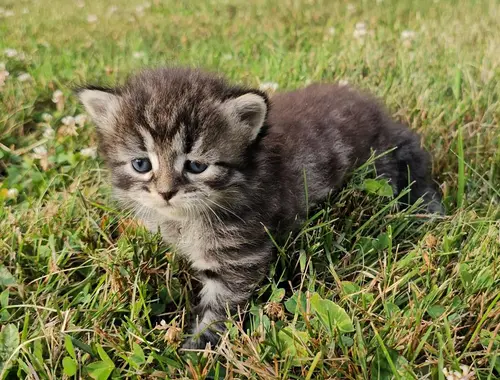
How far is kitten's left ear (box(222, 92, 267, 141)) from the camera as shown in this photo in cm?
227

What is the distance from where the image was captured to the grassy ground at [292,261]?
205cm

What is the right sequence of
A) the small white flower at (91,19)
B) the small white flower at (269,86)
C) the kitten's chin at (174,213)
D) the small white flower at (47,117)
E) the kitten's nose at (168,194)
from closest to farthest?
the kitten's nose at (168,194), the kitten's chin at (174,213), the small white flower at (47,117), the small white flower at (269,86), the small white flower at (91,19)

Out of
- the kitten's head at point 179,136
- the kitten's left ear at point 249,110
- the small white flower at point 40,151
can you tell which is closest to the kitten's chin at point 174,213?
the kitten's head at point 179,136

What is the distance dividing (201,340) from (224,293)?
24cm

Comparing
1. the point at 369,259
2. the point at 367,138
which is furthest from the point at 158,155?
the point at 367,138

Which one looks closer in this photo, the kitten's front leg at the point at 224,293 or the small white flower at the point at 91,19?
the kitten's front leg at the point at 224,293

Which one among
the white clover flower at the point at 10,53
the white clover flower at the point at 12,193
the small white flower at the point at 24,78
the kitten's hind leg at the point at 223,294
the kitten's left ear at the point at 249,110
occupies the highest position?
the kitten's left ear at the point at 249,110

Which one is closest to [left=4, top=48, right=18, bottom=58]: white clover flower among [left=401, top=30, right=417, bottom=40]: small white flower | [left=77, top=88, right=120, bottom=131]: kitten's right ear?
[left=77, top=88, right=120, bottom=131]: kitten's right ear

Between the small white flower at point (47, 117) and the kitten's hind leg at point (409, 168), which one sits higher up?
the small white flower at point (47, 117)

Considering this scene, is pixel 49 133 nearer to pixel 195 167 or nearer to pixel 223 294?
pixel 195 167

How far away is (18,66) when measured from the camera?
15.0 ft

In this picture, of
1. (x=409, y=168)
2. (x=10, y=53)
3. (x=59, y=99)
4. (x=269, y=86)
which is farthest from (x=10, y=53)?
(x=409, y=168)

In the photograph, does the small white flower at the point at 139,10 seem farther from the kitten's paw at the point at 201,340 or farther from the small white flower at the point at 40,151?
the kitten's paw at the point at 201,340

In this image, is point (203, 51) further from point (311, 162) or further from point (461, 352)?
point (461, 352)
